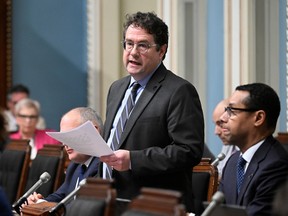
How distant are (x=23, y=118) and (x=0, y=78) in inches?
63.2

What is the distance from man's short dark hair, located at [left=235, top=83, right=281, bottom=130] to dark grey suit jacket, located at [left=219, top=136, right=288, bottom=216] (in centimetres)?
12

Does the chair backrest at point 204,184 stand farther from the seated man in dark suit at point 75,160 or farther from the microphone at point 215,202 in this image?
the microphone at point 215,202

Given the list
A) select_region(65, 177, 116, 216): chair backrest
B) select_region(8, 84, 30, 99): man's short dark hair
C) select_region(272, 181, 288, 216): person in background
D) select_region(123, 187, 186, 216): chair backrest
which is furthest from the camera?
select_region(8, 84, 30, 99): man's short dark hair

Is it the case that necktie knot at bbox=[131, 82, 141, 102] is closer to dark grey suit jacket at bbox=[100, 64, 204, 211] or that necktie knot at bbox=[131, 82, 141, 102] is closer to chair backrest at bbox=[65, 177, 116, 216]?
dark grey suit jacket at bbox=[100, 64, 204, 211]

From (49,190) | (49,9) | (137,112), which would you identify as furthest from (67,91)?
(137,112)

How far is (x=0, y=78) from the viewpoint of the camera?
32.2ft

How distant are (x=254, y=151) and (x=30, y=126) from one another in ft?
14.4

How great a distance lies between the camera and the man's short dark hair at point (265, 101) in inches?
169

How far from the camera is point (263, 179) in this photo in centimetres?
401

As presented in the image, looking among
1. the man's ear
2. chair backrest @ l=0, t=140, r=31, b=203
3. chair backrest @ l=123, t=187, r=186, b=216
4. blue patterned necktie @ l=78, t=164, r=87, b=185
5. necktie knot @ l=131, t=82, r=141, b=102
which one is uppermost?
necktie knot @ l=131, t=82, r=141, b=102

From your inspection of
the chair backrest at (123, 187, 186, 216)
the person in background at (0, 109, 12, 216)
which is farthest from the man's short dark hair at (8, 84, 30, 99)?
the chair backrest at (123, 187, 186, 216)

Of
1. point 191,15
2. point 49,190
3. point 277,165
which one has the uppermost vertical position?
point 191,15

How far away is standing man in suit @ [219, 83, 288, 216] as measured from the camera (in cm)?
400

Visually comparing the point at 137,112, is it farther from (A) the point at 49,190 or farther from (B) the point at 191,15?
(B) the point at 191,15
